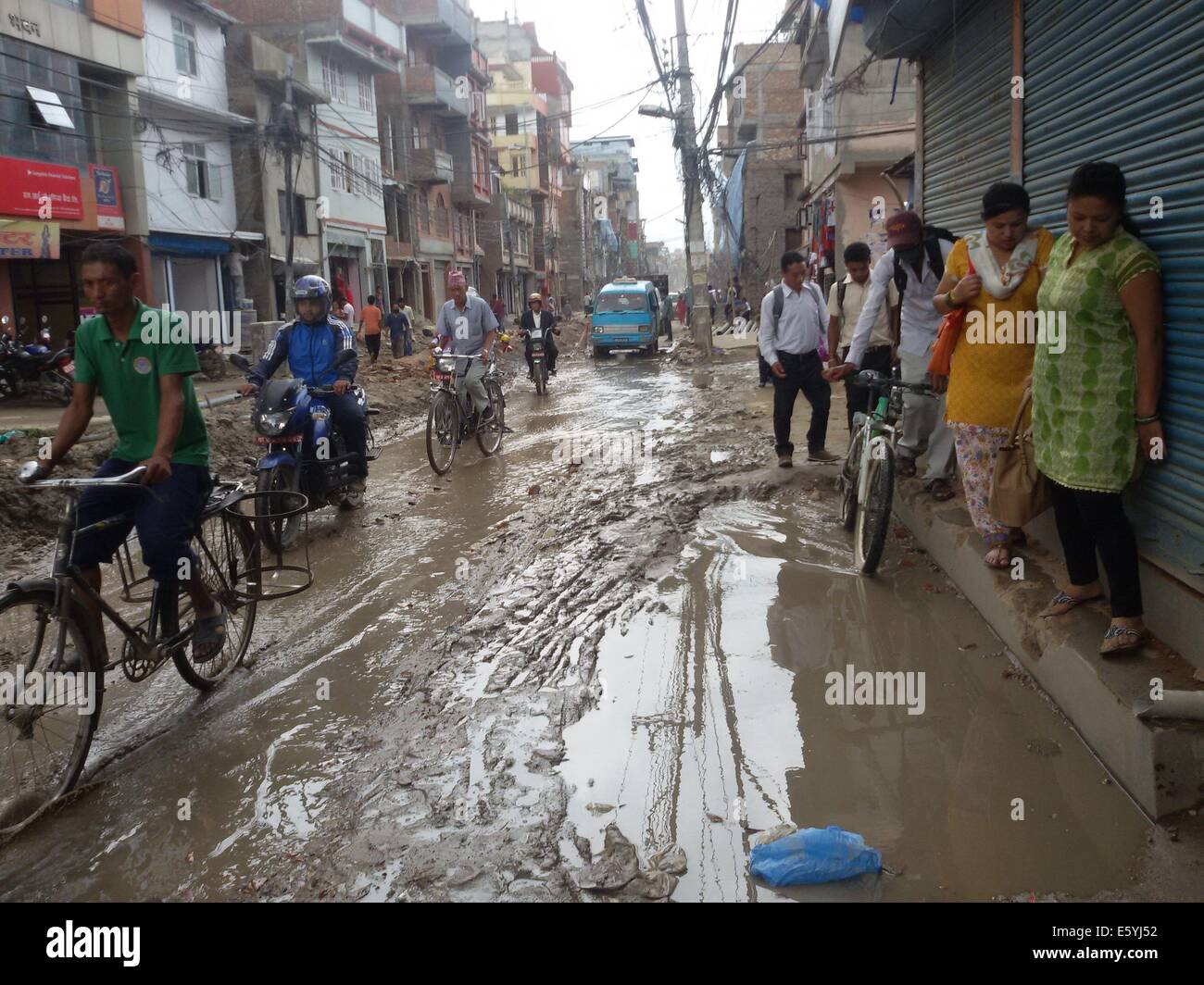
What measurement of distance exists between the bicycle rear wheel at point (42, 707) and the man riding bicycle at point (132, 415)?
0.16 metres

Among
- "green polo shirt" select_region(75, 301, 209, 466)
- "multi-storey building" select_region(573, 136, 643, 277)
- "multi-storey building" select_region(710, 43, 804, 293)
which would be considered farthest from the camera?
"multi-storey building" select_region(573, 136, 643, 277)

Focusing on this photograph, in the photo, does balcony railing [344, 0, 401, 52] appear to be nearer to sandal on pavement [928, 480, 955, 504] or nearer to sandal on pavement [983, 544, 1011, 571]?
sandal on pavement [928, 480, 955, 504]

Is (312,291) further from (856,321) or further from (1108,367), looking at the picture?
(1108,367)

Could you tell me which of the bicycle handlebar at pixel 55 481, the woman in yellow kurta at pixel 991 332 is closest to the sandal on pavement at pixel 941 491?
the woman in yellow kurta at pixel 991 332

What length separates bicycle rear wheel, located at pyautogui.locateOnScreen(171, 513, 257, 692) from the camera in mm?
4512

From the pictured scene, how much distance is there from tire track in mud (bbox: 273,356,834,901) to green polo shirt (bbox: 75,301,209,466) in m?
1.54

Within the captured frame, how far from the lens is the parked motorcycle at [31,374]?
15.7 m

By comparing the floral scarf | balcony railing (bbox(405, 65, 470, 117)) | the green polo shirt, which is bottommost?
the green polo shirt

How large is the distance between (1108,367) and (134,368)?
3847 mm

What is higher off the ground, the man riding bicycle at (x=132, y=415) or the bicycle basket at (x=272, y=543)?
the man riding bicycle at (x=132, y=415)

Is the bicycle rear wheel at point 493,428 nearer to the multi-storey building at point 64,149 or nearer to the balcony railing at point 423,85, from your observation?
the multi-storey building at point 64,149

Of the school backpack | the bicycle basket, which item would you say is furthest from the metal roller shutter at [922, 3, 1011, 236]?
the bicycle basket

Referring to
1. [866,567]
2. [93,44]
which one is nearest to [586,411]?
[866,567]
